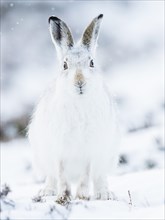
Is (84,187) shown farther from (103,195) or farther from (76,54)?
(76,54)

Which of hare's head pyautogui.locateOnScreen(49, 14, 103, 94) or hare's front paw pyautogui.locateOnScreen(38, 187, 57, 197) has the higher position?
hare's head pyautogui.locateOnScreen(49, 14, 103, 94)

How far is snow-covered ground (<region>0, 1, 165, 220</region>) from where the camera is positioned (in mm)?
5109

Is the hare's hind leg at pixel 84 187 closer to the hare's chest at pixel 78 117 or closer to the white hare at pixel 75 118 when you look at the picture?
the white hare at pixel 75 118

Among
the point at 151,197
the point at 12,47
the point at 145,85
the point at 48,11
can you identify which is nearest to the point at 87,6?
the point at 48,11

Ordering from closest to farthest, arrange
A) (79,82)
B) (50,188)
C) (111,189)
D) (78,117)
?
(79,82), (78,117), (50,188), (111,189)

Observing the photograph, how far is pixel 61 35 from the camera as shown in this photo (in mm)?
6297

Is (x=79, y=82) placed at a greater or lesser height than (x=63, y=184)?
greater

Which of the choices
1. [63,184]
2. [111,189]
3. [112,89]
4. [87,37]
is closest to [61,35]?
[87,37]

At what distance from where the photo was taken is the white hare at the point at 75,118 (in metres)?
6.05

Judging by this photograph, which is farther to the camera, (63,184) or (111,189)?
(111,189)

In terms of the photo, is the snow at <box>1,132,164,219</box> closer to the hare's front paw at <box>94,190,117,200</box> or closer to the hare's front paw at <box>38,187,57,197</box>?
the hare's front paw at <box>94,190,117,200</box>

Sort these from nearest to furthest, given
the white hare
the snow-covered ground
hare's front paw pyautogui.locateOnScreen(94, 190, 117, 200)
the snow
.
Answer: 1. the snow
2. the snow-covered ground
3. the white hare
4. hare's front paw pyautogui.locateOnScreen(94, 190, 117, 200)

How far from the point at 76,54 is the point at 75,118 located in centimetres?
59

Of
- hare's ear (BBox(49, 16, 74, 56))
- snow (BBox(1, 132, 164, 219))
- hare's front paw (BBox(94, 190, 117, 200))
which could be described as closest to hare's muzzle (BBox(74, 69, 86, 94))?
hare's ear (BBox(49, 16, 74, 56))
